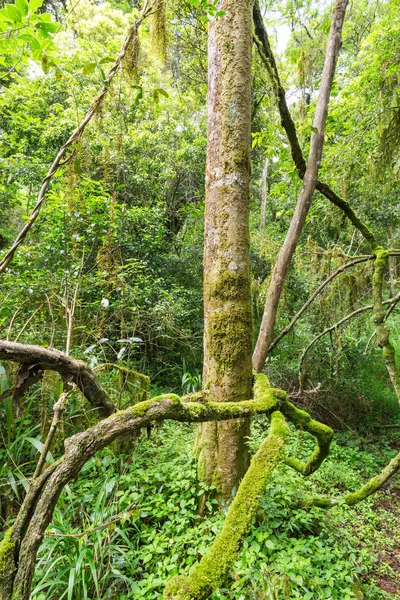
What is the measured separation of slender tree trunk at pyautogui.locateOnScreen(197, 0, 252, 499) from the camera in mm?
1910

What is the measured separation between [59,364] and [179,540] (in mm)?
1351

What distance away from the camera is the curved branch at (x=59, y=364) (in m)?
1.16

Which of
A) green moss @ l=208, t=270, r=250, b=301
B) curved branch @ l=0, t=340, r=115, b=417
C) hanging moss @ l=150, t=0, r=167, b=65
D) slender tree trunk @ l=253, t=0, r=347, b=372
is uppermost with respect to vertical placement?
hanging moss @ l=150, t=0, r=167, b=65

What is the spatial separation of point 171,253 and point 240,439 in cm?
517

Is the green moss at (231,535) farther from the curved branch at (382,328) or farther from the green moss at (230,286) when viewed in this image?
the curved branch at (382,328)

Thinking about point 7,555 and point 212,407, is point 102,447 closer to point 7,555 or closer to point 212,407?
point 7,555

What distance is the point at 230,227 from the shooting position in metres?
1.92

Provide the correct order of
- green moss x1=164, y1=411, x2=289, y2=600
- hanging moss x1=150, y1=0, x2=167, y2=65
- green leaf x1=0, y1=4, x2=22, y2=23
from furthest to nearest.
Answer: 1. hanging moss x1=150, y1=0, x2=167, y2=65
2. green leaf x1=0, y1=4, x2=22, y2=23
3. green moss x1=164, y1=411, x2=289, y2=600

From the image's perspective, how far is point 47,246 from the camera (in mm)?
4215

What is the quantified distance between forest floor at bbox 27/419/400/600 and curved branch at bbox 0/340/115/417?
1.92 feet

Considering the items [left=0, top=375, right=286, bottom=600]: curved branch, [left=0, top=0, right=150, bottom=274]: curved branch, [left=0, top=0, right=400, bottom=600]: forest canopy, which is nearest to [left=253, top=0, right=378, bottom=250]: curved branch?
[left=0, top=0, right=400, bottom=600]: forest canopy

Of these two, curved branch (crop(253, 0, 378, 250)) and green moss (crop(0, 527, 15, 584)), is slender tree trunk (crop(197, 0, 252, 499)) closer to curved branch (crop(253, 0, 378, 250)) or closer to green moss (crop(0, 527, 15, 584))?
curved branch (crop(253, 0, 378, 250))

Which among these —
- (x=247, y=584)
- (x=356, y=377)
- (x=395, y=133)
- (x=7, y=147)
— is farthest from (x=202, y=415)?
(x=7, y=147)

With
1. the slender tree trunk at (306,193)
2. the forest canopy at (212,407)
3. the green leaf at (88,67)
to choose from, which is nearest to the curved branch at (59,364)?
the forest canopy at (212,407)
